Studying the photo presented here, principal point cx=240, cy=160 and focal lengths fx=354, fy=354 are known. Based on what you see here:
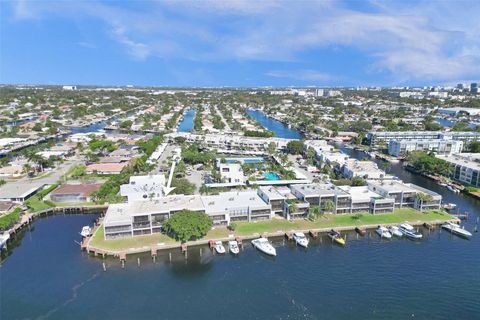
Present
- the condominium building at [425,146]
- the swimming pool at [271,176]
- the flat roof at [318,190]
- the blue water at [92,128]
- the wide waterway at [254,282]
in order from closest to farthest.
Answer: the wide waterway at [254,282] → the flat roof at [318,190] → the swimming pool at [271,176] → the condominium building at [425,146] → the blue water at [92,128]

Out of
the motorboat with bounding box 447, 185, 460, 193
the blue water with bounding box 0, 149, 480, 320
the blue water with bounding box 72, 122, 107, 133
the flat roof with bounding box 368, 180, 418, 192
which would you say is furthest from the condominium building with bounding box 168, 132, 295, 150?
the blue water with bounding box 0, 149, 480, 320

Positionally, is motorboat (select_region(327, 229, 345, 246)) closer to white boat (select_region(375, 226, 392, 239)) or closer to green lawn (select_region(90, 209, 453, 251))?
green lawn (select_region(90, 209, 453, 251))

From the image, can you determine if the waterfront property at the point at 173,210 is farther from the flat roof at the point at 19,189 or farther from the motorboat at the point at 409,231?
the flat roof at the point at 19,189

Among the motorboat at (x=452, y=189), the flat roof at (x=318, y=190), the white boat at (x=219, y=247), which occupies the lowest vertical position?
the white boat at (x=219, y=247)

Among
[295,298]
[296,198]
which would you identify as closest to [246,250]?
[295,298]

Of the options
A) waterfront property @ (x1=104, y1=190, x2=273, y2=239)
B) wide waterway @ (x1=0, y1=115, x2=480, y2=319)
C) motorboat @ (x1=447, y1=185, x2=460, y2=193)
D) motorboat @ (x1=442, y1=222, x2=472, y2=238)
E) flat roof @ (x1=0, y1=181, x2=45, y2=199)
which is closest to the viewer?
wide waterway @ (x1=0, y1=115, x2=480, y2=319)

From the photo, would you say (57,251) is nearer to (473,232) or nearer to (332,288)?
(332,288)

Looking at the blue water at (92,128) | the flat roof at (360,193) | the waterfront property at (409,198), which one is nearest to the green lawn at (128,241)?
the flat roof at (360,193)
